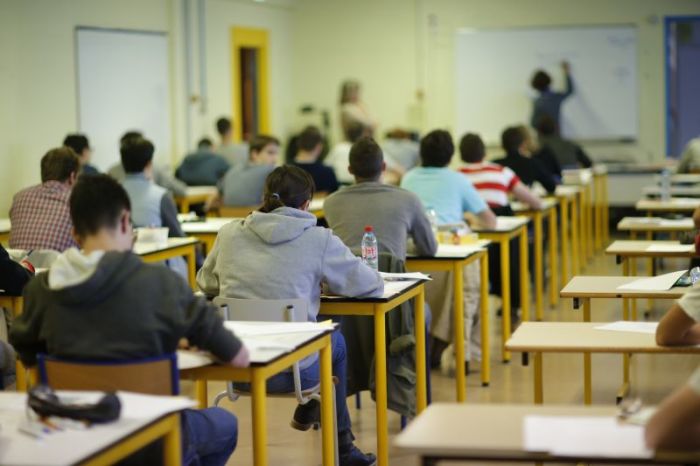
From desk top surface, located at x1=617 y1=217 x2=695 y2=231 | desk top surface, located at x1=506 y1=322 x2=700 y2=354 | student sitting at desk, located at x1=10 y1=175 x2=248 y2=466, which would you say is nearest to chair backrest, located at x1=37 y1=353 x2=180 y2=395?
student sitting at desk, located at x1=10 y1=175 x2=248 y2=466

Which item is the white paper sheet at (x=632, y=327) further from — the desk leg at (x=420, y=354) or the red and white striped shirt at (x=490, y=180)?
the red and white striped shirt at (x=490, y=180)

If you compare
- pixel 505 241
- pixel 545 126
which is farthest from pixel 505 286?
pixel 545 126

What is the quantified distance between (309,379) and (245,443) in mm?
979

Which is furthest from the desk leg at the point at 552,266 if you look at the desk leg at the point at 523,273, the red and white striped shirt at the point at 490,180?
the red and white striped shirt at the point at 490,180

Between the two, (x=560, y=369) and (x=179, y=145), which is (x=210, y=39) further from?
(x=560, y=369)

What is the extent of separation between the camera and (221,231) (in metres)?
4.05

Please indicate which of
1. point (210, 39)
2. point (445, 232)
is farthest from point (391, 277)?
point (210, 39)

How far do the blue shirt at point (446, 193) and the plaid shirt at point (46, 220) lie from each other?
1.79m

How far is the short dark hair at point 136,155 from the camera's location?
21.4 feet

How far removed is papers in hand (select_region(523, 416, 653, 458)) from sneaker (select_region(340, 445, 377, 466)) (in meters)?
1.89

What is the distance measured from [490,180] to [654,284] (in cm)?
301

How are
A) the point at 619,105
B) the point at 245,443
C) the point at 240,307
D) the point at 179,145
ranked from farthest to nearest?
the point at 619,105, the point at 179,145, the point at 245,443, the point at 240,307

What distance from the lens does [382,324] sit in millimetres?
4082

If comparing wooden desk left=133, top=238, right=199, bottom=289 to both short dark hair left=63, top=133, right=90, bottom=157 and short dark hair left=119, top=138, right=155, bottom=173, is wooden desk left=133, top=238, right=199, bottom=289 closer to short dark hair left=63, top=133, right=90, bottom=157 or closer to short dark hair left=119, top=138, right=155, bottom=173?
short dark hair left=119, top=138, right=155, bottom=173
